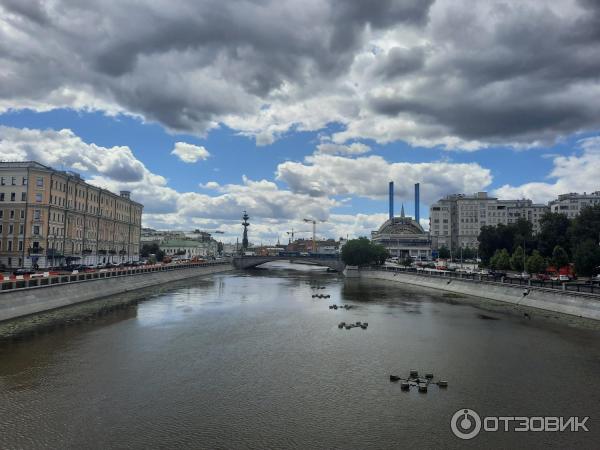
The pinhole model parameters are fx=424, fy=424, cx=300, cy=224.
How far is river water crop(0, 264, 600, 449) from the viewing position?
66.2 feet

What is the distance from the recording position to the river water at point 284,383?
20172mm

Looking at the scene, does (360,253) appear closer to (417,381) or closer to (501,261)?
(501,261)

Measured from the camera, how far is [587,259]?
71.2 m

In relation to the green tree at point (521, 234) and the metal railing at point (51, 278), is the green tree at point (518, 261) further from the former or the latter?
the metal railing at point (51, 278)

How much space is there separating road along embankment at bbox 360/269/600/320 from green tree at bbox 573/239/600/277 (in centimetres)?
1398

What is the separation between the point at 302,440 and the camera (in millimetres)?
19750

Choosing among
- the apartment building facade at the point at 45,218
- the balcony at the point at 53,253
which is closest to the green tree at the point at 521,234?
the apartment building facade at the point at 45,218

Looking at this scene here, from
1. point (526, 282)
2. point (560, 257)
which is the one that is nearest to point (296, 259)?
point (560, 257)

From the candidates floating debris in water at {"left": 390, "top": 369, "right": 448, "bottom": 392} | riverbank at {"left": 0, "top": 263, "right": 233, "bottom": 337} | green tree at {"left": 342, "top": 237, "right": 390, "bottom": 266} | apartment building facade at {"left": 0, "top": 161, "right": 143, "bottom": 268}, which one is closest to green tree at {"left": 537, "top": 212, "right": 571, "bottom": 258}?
green tree at {"left": 342, "top": 237, "right": 390, "bottom": 266}

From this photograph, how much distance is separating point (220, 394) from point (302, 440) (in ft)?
24.7

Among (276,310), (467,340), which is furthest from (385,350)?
(276,310)

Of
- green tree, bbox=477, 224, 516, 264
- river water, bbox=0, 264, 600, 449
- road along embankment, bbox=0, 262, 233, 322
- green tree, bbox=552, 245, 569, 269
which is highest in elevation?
green tree, bbox=477, 224, 516, 264

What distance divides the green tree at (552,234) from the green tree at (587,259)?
21138mm

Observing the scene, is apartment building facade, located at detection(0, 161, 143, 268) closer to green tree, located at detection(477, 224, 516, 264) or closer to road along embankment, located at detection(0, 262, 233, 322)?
road along embankment, located at detection(0, 262, 233, 322)
